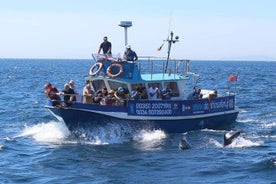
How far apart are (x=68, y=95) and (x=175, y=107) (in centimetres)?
Result: 454

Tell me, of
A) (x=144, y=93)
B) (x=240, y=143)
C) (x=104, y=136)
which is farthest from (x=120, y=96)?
(x=240, y=143)

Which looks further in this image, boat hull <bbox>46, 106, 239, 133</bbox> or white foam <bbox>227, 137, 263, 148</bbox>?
boat hull <bbox>46, 106, 239, 133</bbox>

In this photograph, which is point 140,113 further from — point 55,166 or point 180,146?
point 55,166

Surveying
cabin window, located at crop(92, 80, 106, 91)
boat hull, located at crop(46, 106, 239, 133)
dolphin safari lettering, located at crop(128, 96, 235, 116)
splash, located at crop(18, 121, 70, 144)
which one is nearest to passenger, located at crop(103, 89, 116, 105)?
boat hull, located at crop(46, 106, 239, 133)

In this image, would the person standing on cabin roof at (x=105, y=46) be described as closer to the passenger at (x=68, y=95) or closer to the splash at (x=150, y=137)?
the passenger at (x=68, y=95)

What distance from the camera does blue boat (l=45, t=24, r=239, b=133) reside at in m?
22.2

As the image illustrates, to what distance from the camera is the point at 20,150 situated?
2081cm

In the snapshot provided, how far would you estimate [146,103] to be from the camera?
22844mm

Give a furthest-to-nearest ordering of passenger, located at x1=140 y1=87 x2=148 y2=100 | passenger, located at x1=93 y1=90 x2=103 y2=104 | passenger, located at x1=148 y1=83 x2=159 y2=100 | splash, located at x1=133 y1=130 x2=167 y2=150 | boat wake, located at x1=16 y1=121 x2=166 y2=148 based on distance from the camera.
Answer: passenger, located at x1=148 y1=83 x2=159 y2=100
passenger, located at x1=140 y1=87 x2=148 y2=100
passenger, located at x1=93 y1=90 x2=103 y2=104
boat wake, located at x1=16 y1=121 x2=166 y2=148
splash, located at x1=133 y1=130 x2=167 y2=150

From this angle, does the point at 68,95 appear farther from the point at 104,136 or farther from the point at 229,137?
the point at 229,137

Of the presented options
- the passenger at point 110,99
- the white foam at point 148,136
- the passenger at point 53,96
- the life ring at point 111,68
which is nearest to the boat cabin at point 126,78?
the life ring at point 111,68

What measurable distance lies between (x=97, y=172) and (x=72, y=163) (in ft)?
4.84

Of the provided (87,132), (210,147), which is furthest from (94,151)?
(210,147)

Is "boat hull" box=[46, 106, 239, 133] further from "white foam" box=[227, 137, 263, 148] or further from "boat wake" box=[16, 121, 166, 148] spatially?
"white foam" box=[227, 137, 263, 148]
